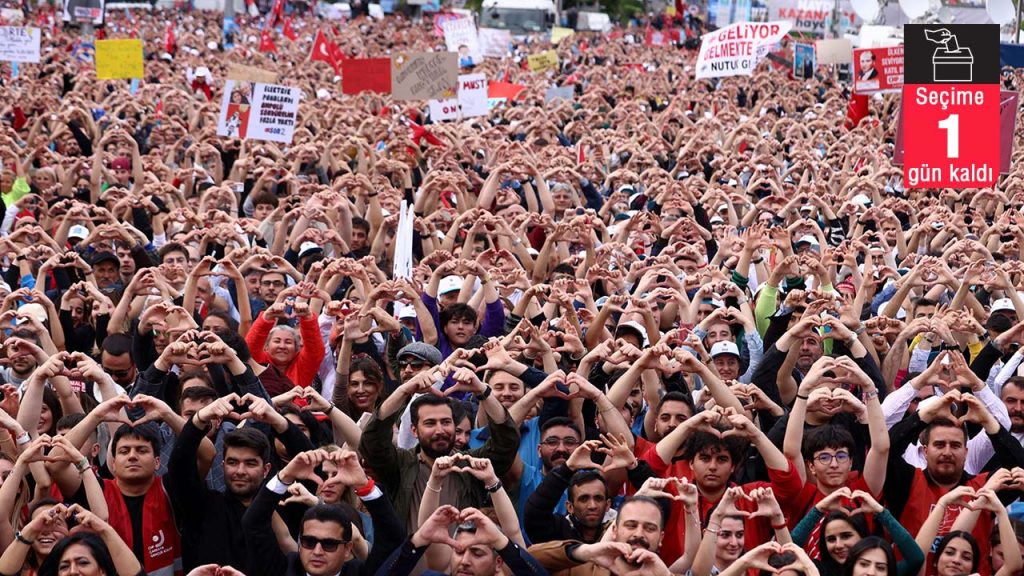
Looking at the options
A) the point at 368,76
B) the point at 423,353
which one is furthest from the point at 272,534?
the point at 368,76

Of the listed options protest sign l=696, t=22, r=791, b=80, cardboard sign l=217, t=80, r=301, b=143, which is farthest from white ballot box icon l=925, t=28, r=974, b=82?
protest sign l=696, t=22, r=791, b=80

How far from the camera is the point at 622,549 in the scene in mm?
5617

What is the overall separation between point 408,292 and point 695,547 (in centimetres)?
324

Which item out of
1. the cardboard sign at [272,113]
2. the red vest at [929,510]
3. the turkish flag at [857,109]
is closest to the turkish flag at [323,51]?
the turkish flag at [857,109]

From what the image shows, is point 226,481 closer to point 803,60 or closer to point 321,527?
point 321,527

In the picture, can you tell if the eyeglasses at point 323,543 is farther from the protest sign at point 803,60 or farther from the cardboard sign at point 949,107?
the protest sign at point 803,60

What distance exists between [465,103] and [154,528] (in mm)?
14423

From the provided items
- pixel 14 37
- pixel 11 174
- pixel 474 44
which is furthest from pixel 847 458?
pixel 474 44

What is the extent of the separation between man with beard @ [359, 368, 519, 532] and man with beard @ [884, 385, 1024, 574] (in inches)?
66.3

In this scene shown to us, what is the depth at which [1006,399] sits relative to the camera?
7699mm

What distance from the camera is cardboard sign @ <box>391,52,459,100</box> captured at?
19297 millimetres

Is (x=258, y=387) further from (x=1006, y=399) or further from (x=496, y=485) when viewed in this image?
(x=1006, y=399)

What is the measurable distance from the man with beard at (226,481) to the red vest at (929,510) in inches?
105

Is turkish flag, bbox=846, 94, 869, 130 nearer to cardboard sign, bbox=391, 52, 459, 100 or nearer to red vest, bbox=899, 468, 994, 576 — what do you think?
cardboard sign, bbox=391, 52, 459, 100
